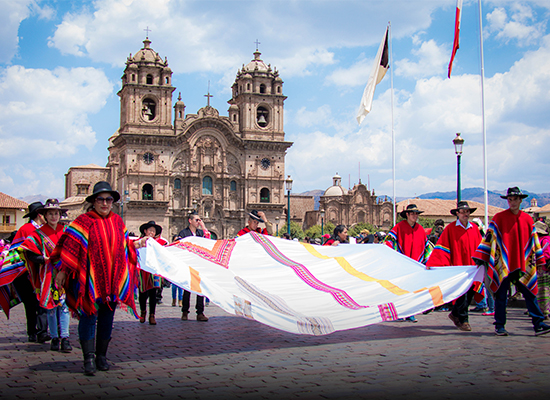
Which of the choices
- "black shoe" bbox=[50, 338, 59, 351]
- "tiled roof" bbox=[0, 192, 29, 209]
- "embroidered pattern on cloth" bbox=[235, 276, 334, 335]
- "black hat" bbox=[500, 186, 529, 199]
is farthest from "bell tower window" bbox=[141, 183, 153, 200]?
"black hat" bbox=[500, 186, 529, 199]

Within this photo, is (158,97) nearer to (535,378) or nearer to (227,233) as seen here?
(227,233)

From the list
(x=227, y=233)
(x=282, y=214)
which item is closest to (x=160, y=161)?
(x=227, y=233)

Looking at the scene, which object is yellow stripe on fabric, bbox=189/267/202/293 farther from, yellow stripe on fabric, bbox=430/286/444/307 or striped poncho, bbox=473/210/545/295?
striped poncho, bbox=473/210/545/295

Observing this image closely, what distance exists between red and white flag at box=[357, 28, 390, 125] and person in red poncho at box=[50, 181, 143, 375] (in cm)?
1837

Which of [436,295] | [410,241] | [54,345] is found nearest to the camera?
[54,345]

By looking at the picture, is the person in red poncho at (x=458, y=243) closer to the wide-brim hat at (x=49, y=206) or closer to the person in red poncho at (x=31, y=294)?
the wide-brim hat at (x=49, y=206)

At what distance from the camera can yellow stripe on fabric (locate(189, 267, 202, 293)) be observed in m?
7.84

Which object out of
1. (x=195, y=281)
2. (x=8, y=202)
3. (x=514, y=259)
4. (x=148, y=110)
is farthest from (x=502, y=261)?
(x=8, y=202)

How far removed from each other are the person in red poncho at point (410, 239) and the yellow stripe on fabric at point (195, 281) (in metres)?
4.17

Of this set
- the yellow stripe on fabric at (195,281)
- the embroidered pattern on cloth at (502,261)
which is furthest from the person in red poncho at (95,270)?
the embroidered pattern on cloth at (502,261)

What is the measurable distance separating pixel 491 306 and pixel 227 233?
171 feet

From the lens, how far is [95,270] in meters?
6.58

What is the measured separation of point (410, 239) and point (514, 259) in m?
2.49

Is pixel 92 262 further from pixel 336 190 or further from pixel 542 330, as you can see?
pixel 336 190
